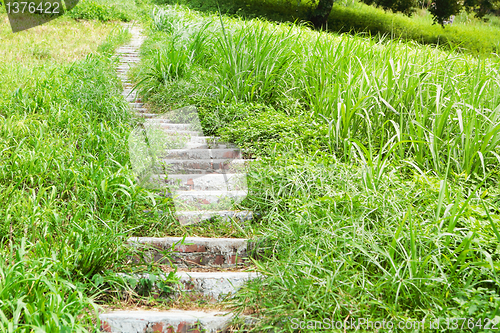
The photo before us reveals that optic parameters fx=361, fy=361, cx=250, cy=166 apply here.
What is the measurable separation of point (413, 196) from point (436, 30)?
19.8m

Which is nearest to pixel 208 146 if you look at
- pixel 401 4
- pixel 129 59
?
pixel 129 59

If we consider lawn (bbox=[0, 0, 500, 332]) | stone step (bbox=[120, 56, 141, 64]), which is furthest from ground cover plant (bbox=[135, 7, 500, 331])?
stone step (bbox=[120, 56, 141, 64])

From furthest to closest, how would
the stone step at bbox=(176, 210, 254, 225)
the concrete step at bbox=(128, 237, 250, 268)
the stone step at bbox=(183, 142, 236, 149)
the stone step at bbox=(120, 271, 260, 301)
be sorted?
the stone step at bbox=(183, 142, 236, 149) < the stone step at bbox=(176, 210, 254, 225) < the concrete step at bbox=(128, 237, 250, 268) < the stone step at bbox=(120, 271, 260, 301)

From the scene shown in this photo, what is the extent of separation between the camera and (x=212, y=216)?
136 inches

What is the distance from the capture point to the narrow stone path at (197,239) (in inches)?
94.4

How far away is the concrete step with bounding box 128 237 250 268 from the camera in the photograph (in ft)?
10.2

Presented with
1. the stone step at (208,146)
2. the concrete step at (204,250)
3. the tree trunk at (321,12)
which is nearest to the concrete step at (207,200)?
the concrete step at (204,250)
